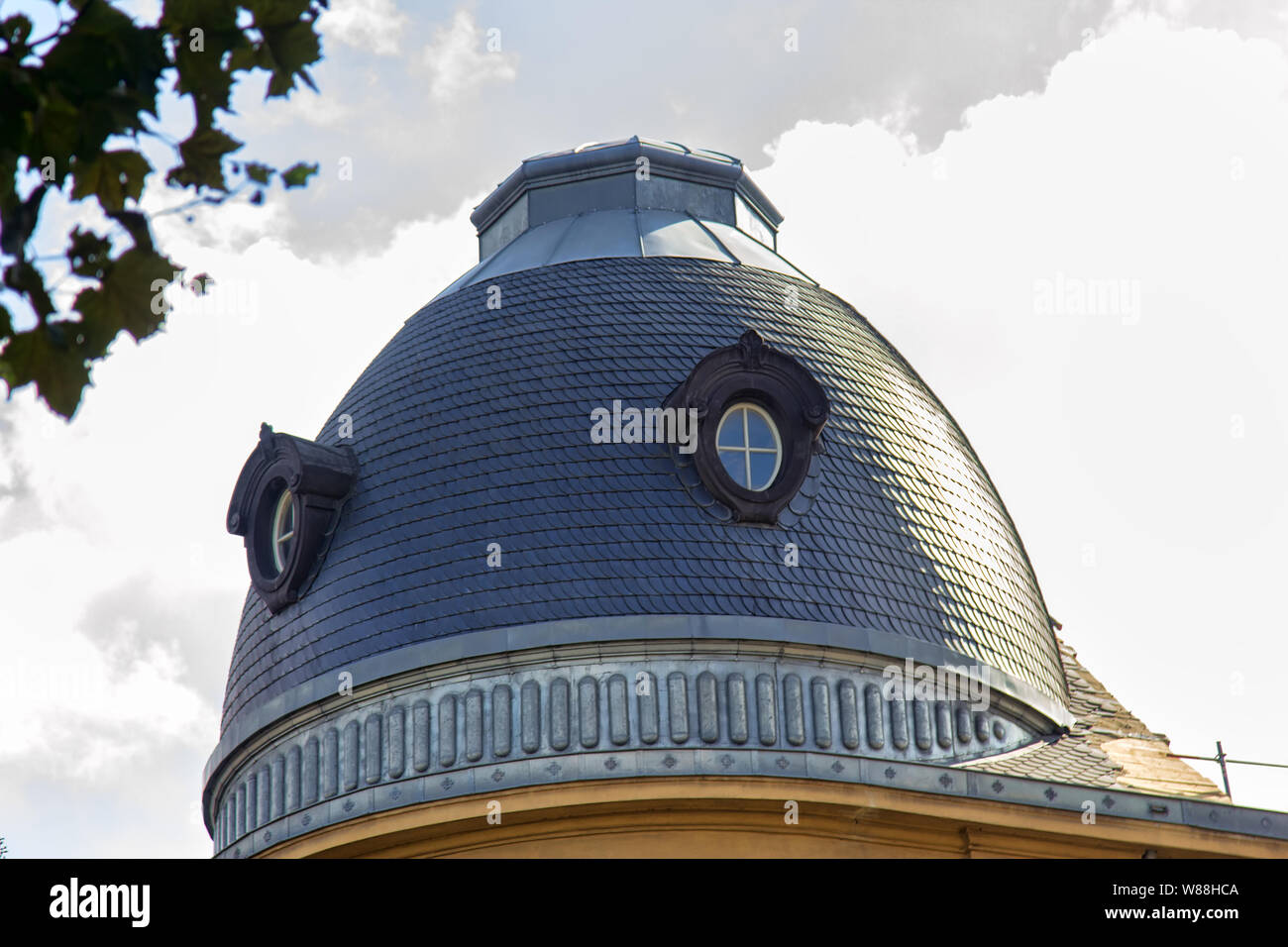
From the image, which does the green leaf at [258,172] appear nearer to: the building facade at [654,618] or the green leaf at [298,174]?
the green leaf at [298,174]

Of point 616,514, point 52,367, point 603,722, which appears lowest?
point 52,367

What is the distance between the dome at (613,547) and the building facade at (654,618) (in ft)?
0.13

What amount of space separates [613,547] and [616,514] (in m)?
0.39

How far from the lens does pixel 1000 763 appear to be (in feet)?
62.3

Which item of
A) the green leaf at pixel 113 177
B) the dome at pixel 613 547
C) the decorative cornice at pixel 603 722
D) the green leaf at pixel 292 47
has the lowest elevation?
the green leaf at pixel 113 177

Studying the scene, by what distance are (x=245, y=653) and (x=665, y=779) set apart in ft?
22.4

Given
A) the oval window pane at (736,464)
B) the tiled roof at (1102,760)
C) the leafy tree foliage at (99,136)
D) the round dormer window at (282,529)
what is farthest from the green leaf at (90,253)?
the round dormer window at (282,529)

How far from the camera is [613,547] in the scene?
18891 mm

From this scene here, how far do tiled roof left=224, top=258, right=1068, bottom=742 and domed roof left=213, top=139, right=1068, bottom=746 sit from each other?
27 millimetres

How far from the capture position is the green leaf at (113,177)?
4836 millimetres

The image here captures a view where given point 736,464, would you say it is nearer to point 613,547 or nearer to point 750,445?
point 750,445

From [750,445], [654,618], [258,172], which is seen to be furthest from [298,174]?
[750,445]

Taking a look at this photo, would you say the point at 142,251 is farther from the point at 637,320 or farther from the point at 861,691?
the point at 637,320
